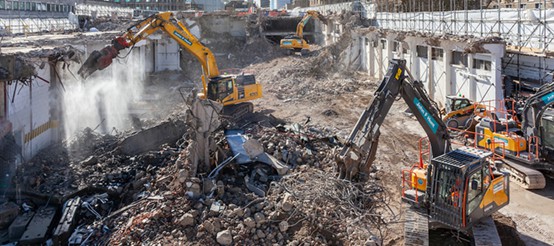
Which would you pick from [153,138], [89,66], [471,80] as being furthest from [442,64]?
[89,66]

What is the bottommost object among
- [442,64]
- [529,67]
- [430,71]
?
[430,71]

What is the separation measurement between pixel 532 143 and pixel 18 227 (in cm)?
1271

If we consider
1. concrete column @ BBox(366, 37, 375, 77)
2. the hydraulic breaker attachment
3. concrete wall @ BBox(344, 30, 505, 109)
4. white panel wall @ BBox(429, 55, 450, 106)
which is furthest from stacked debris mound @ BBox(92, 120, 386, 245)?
concrete column @ BBox(366, 37, 375, 77)

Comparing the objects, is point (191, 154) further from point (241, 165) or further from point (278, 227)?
point (278, 227)

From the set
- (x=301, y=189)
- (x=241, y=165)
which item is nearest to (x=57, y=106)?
(x=241, y=165)

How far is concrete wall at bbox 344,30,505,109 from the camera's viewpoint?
63.2 feet

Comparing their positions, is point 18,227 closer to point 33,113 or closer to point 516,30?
point 33,113

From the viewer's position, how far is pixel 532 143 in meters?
12.9

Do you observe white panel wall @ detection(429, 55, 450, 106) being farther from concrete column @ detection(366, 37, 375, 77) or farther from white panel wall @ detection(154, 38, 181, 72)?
white panel wall @ detection(154, 38, 181, 72)

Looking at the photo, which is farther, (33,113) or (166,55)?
(166,55)

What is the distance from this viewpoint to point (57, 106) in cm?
1686

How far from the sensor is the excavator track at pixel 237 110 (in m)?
18.8

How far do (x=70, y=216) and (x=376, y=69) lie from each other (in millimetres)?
26073

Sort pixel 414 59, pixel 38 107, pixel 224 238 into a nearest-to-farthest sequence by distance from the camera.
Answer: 1. pixel 224 238
2. pixel 38 107
3. pixel 414 59
